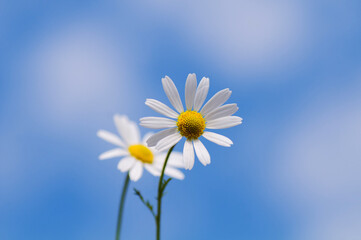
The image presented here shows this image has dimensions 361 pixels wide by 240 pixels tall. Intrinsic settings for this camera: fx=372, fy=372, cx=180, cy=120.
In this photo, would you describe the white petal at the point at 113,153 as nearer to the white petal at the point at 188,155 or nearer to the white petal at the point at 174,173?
the white petal at the point at 174,173

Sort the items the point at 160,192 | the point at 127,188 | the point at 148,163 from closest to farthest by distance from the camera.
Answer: the point at 160,192 < the point at 127,188 < the point at 148,163

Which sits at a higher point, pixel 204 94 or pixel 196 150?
pixel 204 94

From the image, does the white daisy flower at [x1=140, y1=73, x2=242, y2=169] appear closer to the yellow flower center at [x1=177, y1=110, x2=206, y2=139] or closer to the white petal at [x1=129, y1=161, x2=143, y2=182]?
the yellow flower center at [x1=177, y1=110, x2=206, y2=139]

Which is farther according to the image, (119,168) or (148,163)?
(148,163)

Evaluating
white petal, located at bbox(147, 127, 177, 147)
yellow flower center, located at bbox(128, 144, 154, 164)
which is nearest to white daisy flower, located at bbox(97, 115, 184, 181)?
yellow flower center, located at bbox(128, 144, 154, 164)

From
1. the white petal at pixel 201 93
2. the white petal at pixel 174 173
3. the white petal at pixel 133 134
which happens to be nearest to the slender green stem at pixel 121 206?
the white petal at pixel 174 173

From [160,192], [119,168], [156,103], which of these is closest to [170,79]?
[156,103]

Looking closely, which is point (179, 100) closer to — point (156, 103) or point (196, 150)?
point (156, 103)
